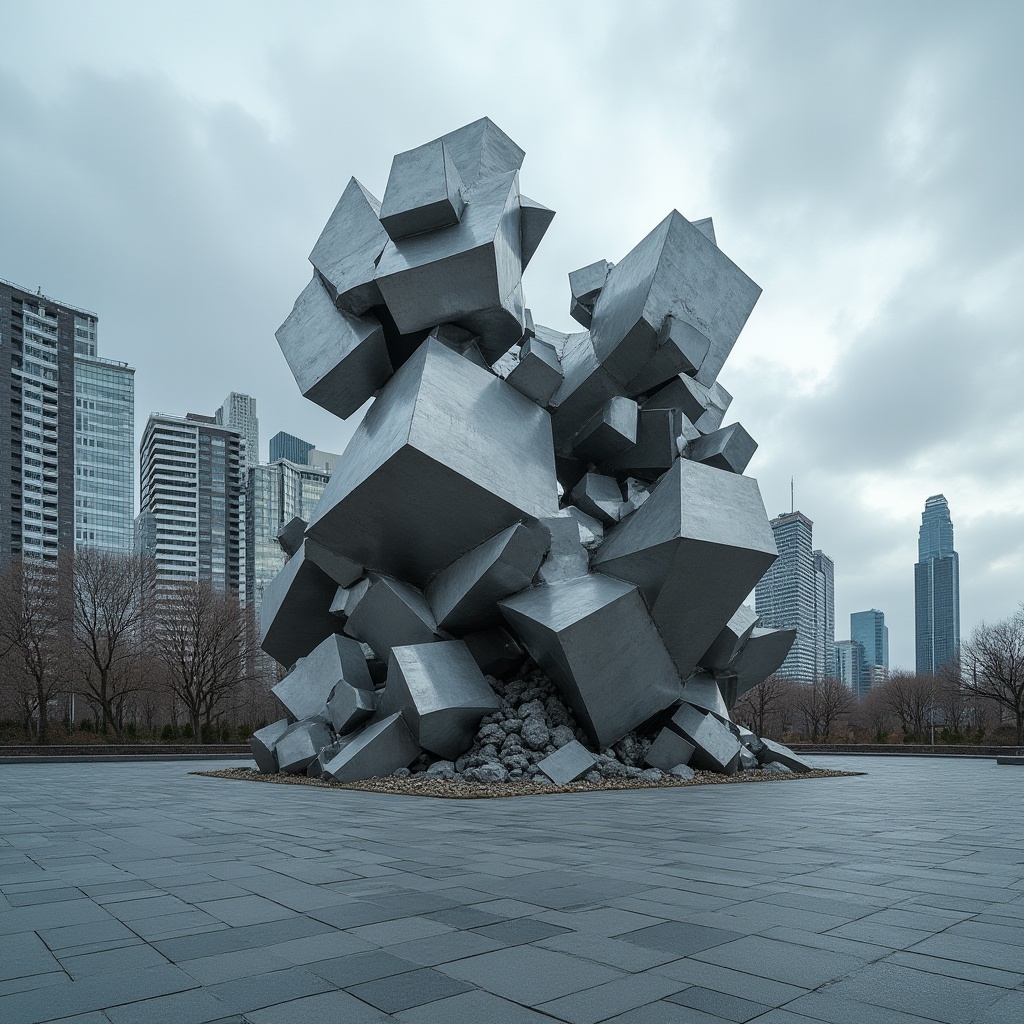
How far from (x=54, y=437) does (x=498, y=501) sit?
92.6 meters

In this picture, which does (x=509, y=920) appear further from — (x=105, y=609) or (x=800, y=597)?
(x=800, y=597)

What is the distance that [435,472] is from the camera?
1386 centimetres

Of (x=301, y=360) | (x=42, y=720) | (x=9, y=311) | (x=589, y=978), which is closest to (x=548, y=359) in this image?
(x=301, y=360)

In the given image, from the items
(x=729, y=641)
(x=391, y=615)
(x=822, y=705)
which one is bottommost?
(x=822, y=705)

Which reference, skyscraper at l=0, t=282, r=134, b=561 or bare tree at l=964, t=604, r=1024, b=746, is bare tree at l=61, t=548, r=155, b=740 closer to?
bare tree at l=964, t=604, r=1024, b=746

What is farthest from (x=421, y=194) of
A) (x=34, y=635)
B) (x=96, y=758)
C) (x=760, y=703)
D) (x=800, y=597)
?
(x=800, y=597)

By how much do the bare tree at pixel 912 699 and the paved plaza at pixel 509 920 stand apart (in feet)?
140

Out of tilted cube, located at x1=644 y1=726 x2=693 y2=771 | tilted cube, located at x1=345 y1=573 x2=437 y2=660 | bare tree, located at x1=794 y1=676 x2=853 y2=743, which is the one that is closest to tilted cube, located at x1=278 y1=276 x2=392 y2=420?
tilted cube, located at x1=345 y1=573 x2=437 y2=660

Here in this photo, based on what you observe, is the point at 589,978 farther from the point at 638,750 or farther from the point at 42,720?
the point at 42,720

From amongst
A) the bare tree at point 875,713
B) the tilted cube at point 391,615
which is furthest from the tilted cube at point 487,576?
the bare tree at point 875,713

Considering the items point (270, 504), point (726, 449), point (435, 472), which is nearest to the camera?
point (435, 472)

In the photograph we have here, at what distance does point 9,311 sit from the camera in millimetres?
88188

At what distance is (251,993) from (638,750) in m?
12.8

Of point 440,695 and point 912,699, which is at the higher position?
point 440,695
